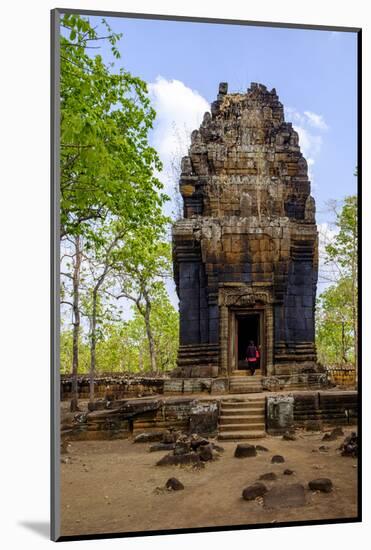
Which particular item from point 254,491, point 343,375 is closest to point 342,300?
point 343,375

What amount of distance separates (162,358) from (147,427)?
90 centimetres

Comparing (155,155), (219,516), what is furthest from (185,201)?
(219,516)

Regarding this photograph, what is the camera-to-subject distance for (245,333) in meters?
10.5

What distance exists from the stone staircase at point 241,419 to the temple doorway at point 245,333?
27.3 inches

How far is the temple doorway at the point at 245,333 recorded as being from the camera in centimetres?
1029

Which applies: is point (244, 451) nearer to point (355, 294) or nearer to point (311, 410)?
point (311, 410)

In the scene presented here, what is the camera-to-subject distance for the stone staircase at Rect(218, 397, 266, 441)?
9.48 metres

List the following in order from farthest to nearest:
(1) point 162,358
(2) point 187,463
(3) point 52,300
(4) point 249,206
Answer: (4) point 249,206 → (1) point 162,358 → (2) point 187,463 → (3) point 52,300

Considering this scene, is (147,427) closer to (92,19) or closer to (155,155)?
(155,155)

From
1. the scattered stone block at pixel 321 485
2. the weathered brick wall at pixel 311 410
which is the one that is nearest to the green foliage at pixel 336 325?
the weathered brick wall at pixel 311 410

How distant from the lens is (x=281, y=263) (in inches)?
420

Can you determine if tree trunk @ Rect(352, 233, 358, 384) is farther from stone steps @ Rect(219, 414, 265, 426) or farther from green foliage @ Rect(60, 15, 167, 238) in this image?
green foliage @ Rect(60, 15, 167, 238)

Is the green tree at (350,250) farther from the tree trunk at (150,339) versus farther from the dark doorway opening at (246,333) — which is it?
the tree trunk at (150,339)

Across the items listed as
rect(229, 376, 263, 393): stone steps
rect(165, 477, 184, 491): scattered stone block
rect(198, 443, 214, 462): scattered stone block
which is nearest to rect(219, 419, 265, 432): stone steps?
rect(198, 443, 214, 462): scattered stone block
